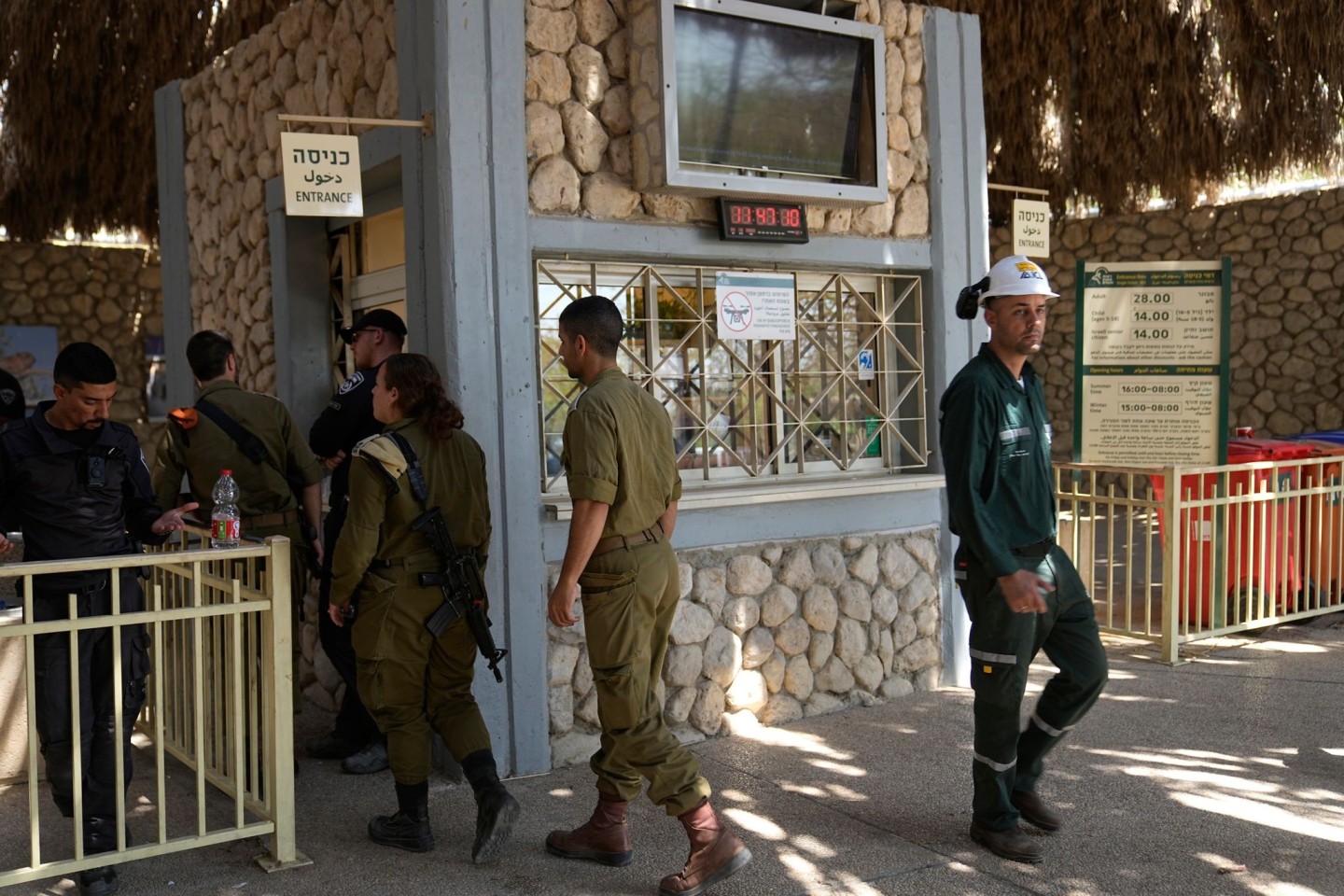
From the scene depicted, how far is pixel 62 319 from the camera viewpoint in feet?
43.9

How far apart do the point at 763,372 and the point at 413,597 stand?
8.60 ft

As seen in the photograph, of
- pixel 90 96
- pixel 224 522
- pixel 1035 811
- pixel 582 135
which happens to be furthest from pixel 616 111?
pixel 90 96

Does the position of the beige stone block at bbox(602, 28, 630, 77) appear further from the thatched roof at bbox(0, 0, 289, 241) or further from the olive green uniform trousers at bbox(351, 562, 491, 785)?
the thatched roof at bbox(0, 0, 289, 241)

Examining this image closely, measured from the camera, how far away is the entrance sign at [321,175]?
5.03 metres

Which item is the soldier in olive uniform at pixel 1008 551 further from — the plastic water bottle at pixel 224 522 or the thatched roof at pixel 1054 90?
the thatched roof at pixel 1054 90

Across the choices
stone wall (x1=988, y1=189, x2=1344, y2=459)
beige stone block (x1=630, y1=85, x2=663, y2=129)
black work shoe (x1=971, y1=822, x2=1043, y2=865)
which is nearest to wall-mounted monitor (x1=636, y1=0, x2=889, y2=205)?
beige stone block (x1=630, y1=85, x2=663, y2=129)

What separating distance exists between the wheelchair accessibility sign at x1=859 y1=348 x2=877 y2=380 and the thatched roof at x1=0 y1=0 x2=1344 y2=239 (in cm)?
584

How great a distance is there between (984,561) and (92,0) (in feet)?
34.8

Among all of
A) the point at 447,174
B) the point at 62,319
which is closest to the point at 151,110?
the point at 62,319

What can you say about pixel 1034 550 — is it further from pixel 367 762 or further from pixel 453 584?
pixel 367 762

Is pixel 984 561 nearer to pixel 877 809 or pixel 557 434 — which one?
pixel 877 809

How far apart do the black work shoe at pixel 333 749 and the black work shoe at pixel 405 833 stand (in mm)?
1139

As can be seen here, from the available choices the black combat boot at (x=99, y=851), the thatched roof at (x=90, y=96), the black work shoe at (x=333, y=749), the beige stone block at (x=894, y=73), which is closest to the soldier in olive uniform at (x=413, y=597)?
the black combat boot at (x=99, y=851)

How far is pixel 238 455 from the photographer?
5.37 meters
